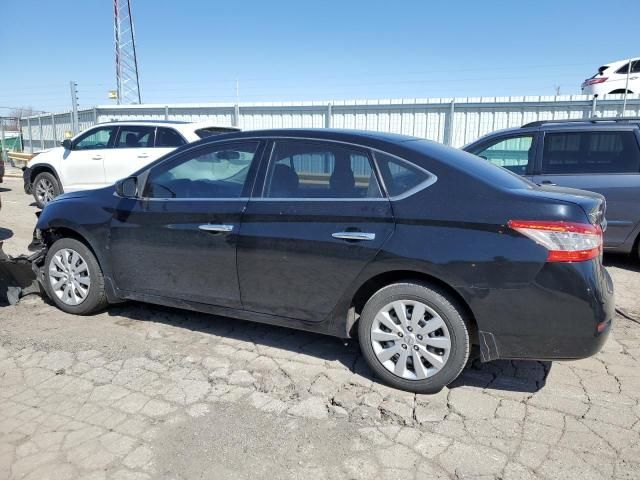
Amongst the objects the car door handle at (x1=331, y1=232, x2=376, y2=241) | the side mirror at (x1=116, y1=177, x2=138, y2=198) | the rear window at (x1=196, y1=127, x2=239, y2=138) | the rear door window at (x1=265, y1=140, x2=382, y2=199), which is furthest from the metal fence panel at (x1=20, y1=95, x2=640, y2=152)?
the car door handle at (x1=331, y1=232, x2=376, y2=241)

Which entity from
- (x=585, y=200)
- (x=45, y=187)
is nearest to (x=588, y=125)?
(x=585, y=200)

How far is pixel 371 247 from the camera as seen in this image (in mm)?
3205

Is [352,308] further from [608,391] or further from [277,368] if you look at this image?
[608,391]

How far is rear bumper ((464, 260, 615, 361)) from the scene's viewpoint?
2.86 metres

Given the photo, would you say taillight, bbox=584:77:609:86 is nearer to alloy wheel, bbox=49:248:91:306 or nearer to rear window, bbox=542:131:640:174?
rear window, bbox=542:131:640:174

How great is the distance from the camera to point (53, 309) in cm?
470

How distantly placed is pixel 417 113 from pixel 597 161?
7049 mm

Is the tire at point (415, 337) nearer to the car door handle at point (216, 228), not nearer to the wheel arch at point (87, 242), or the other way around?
the car door handle at point (216, 228)

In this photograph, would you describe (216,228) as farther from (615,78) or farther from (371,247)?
(615,78)

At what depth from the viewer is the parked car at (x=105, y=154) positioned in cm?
917

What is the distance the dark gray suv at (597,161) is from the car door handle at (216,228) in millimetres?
3687

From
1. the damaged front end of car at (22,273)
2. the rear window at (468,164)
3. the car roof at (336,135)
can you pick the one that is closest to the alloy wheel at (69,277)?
the damaged front end of car at (22,273)

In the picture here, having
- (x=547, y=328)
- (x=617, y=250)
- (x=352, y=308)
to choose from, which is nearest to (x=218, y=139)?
(x=352, y=308)

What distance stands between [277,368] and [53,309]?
239 cm
